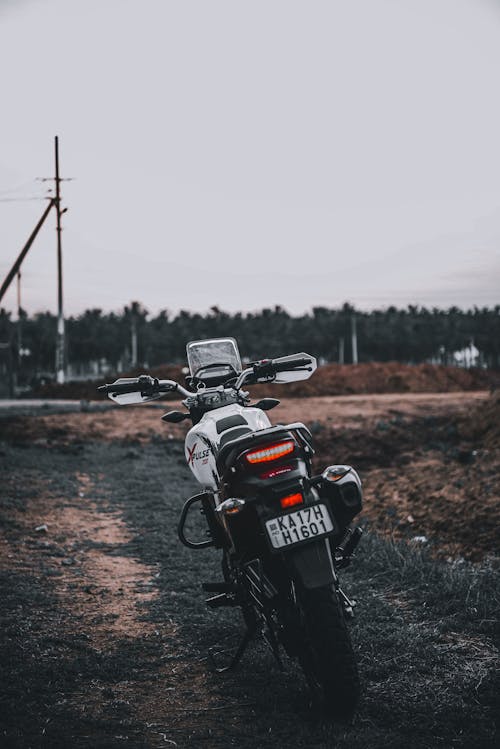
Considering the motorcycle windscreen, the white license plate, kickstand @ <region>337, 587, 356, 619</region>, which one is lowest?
kickstand @ <region>337, 587, 356, 619</region>

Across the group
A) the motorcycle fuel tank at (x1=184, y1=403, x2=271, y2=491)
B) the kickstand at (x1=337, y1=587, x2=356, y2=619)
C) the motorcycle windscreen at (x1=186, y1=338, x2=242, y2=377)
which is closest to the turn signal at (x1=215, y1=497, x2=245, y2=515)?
the motorcycle fuel tank at (x1=184, y1=403, x2=271, y2=491)

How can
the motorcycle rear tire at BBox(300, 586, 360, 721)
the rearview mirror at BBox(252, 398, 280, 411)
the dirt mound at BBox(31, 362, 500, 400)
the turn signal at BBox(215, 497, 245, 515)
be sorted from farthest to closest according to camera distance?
the dirt mound at BBox(31, 362, 500, 400)
the rearview mirror at BBox(252, 398, 280, 411)
the turn signal at BBox(215, 497, 245, 515)
the motorcycle rear tire at BBox(300, 586, 360, 721)

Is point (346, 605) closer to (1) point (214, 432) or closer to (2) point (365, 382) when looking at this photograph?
(1) point (214, 432)

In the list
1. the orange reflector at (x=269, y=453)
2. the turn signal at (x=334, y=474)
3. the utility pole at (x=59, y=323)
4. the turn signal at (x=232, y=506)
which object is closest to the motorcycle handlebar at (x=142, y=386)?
the orange reflector at (x=269, y=453)

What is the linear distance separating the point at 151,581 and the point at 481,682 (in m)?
3.12

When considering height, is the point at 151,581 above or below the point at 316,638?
below

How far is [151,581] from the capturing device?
5.84m

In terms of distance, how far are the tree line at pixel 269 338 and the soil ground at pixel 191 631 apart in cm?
8859

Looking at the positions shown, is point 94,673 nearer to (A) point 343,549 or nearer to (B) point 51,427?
(A) point 343,549

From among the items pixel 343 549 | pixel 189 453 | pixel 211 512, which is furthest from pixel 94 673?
pixel 343 549

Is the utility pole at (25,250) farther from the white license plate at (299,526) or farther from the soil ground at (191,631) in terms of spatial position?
the white license plate at (299,526)

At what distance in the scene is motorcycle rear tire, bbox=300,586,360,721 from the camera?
3.07 meters

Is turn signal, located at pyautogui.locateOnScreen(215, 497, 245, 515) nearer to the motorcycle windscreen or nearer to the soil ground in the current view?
the soil ground

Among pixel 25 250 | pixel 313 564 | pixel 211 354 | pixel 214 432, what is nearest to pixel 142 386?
pixel 211 354
